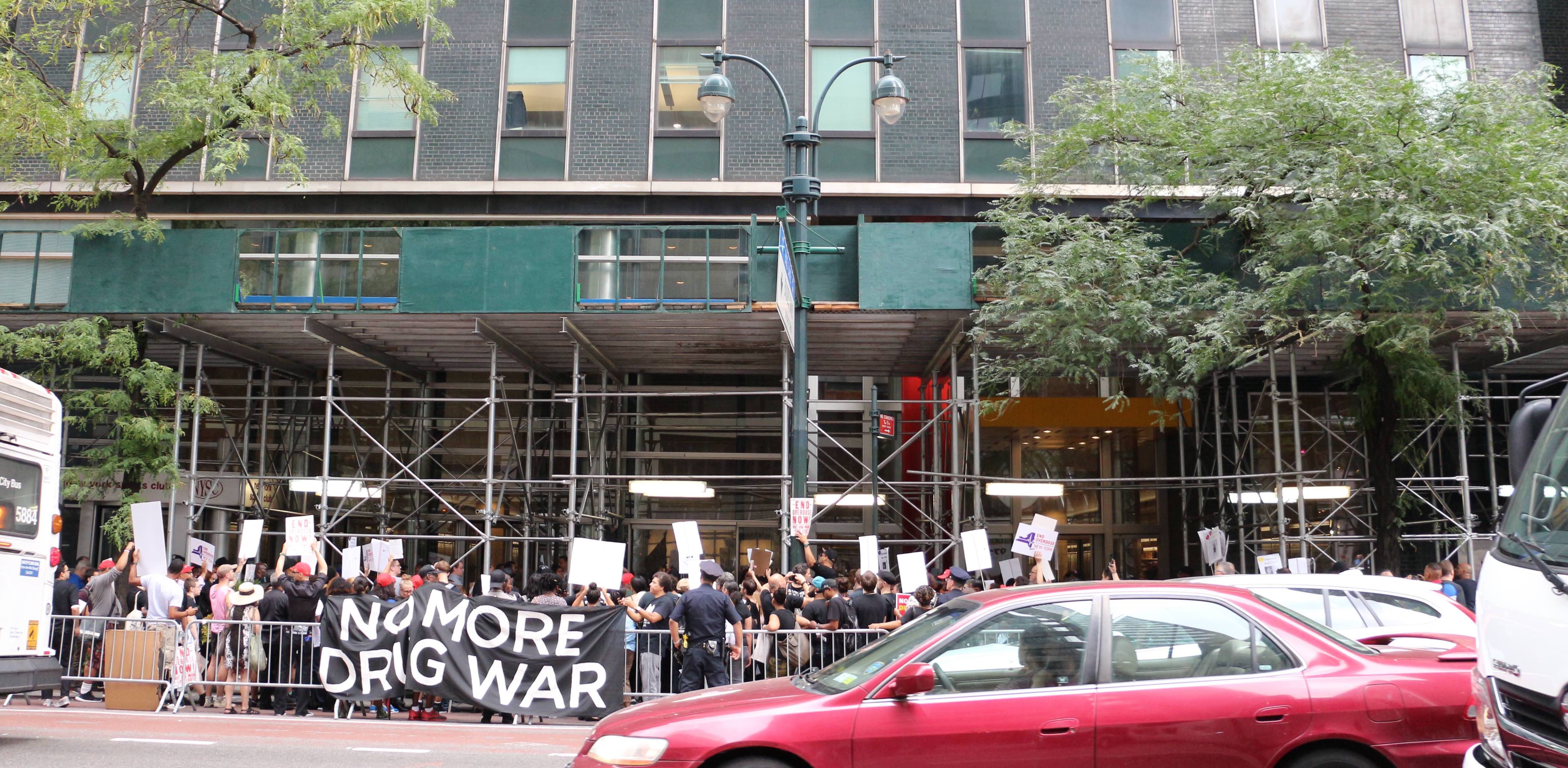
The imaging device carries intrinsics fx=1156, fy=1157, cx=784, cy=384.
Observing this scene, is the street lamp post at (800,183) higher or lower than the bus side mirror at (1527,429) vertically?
higher

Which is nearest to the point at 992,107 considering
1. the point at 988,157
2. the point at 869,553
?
the point at 988,157

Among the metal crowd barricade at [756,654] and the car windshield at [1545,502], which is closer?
the car windshield at [1545,502]

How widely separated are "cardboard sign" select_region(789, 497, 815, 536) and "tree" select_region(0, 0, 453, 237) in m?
9.88

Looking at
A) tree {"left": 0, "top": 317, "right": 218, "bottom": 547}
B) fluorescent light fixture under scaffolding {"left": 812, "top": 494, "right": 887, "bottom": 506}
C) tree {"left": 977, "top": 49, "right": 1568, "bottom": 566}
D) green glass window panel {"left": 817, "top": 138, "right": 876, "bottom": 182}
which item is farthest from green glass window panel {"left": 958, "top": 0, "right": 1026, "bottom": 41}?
tree {"left": 0, "top": 317, "right": 218, "bottom": 547}

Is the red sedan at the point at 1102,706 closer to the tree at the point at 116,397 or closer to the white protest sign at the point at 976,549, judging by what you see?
the white protest sign at the point at 976,549

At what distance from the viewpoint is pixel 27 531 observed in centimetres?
1032

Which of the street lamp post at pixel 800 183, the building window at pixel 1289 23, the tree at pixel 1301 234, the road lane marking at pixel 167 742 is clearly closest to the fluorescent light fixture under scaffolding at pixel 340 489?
the street lamp post at pixel 800 183

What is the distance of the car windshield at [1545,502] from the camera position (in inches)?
174

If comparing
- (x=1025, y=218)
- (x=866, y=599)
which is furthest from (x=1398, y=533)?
(x=866, y=599)

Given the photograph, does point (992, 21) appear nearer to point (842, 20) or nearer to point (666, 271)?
point (842, 20)

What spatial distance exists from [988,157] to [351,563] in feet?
46.1

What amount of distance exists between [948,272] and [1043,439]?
7.91m

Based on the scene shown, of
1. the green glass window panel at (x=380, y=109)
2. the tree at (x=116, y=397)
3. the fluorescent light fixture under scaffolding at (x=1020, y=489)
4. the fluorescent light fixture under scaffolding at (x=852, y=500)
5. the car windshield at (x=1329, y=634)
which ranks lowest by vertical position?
the car windshield at (x=1329, y=634)

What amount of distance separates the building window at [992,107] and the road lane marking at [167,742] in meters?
17.1
